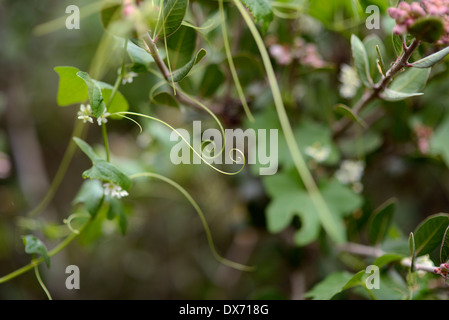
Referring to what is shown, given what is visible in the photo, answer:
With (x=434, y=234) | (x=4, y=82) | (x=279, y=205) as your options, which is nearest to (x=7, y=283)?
(x=4, y=82)

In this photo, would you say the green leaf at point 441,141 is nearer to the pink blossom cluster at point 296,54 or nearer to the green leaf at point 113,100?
the pink blossom cluster at point 296,54

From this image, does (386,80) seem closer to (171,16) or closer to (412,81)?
(412,81)

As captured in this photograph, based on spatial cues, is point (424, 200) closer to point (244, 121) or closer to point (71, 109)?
point (244, 121)

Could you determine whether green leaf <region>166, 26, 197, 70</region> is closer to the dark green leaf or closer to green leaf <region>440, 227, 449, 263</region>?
the dark green leaf

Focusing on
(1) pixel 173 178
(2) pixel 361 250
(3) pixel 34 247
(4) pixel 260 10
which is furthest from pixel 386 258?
(1) pixel 173 178

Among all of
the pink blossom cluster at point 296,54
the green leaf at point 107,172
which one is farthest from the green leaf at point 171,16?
the pink blossom cluster at point 296,54

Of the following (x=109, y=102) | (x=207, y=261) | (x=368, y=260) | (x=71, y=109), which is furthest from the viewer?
(x=71, y=109)
